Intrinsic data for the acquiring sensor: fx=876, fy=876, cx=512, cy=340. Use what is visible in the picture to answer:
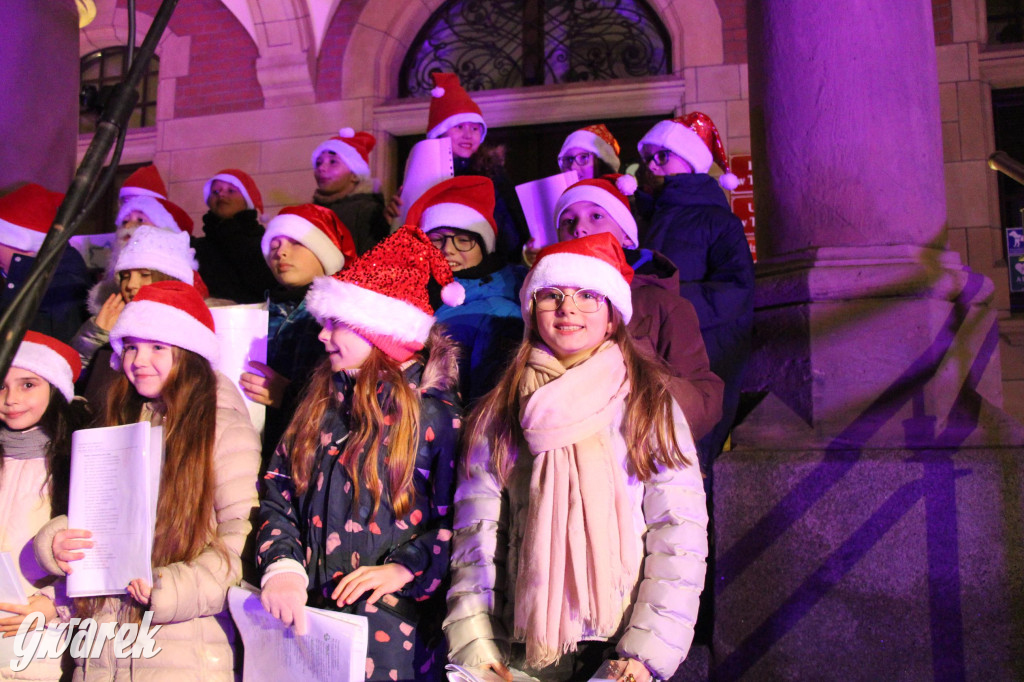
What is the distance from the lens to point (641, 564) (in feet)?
7.83

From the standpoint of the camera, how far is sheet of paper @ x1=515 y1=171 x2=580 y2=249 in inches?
→ 155

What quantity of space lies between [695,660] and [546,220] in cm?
194

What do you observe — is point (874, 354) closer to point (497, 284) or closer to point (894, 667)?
point (894, 667)

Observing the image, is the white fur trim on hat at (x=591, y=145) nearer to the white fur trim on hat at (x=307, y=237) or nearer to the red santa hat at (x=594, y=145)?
the red santa hat at (x=594, y=145)

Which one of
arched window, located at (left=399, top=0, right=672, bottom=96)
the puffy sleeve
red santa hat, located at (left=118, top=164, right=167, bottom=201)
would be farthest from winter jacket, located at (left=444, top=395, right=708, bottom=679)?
arched window, located at (left=399, top=0, right=672, bottom=96)

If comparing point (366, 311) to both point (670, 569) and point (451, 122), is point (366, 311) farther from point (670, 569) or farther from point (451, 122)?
point (451, 122)

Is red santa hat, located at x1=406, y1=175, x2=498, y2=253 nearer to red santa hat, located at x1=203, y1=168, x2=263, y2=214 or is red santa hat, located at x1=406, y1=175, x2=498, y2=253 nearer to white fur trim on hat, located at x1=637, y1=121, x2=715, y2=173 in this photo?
white fur trim on hat, located at x1=637, y1=121, x2=715, y2=173

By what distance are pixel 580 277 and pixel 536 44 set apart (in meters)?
6.16

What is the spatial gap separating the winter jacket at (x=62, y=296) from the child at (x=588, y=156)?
2.48m

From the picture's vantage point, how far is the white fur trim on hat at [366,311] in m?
2.88

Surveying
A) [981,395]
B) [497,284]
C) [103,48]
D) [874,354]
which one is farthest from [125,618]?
[103,48]

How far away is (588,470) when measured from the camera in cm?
239

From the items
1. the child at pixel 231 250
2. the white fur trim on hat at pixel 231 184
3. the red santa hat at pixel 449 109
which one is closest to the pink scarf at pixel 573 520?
the child at pixel 231 250

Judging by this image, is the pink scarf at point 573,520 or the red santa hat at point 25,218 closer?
the pink scarf at point 573,520
